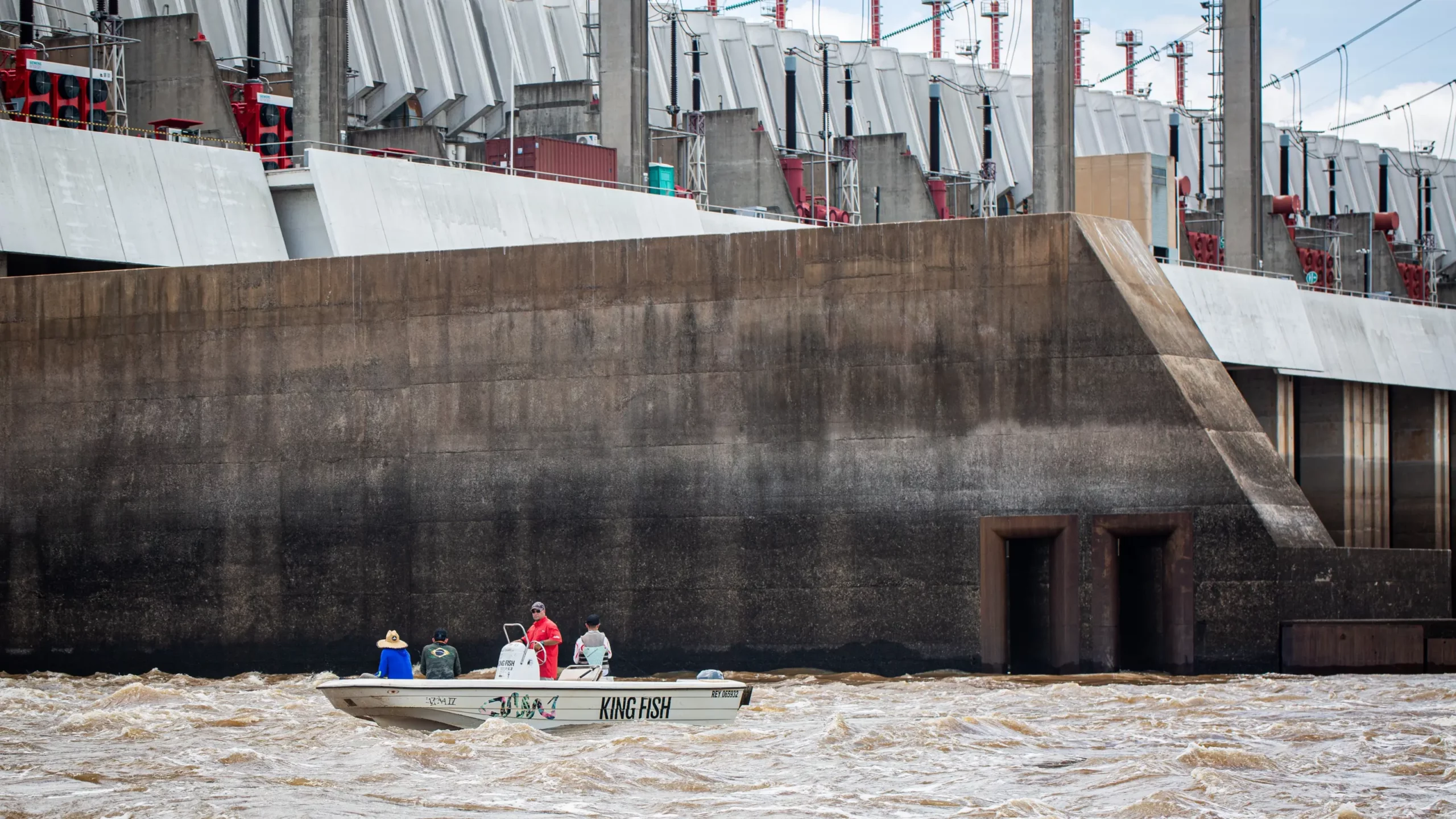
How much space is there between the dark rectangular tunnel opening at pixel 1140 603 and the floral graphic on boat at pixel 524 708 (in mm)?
8884

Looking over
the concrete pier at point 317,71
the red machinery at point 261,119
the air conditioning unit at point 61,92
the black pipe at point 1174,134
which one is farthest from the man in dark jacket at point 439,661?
the black pipe at point 1174,134

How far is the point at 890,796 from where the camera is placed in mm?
19281

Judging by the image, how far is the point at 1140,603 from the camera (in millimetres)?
28781

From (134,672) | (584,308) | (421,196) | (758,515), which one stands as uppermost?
(421,196)

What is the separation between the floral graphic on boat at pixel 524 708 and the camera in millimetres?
23109

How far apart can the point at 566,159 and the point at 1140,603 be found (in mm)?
23235

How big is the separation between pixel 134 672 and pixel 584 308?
31.0 ft

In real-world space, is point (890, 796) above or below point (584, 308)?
below

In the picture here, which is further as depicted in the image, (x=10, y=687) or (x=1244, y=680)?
(x=10, y=687)

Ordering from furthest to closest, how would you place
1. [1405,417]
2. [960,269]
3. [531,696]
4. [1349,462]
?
[1405,417] < [1349,462] < [960,269] < [531,696]

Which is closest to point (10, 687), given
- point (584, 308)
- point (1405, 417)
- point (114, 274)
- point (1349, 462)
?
point (114, 274)

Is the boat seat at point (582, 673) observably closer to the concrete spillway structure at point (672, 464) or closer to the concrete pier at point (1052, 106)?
the concrete spillway structure at point (672, 464)

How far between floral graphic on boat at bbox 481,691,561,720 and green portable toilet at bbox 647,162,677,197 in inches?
941

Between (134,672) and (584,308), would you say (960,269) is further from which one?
(134,672)
